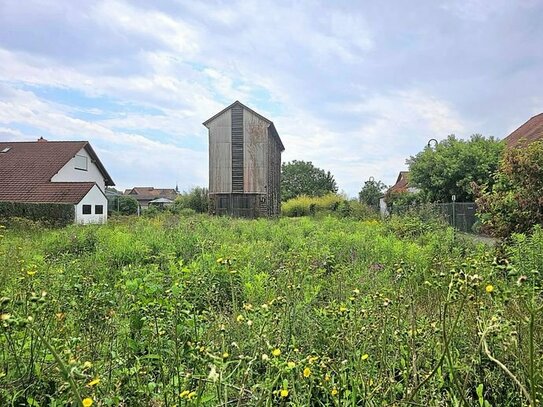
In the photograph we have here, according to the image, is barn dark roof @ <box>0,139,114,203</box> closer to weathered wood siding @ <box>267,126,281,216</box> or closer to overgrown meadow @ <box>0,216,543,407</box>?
weathered wood siding @ <box>267,126,281,216</box>

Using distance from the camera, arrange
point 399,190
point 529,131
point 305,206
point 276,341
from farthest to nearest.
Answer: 1. point 399,190
2. point 305,206
3. point 529,131
4. point 276,341

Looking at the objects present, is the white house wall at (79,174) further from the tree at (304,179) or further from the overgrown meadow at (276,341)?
the tree at (304,179)

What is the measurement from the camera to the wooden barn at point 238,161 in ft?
82.8

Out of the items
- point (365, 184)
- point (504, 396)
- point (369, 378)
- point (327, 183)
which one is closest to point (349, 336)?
point (369, 378)

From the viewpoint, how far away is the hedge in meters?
19.2

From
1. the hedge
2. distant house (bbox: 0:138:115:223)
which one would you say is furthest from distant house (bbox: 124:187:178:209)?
the hedge

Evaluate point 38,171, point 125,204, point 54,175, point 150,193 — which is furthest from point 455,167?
point 150,193

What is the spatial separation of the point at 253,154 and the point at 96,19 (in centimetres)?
1649

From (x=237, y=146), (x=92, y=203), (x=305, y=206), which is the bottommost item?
(x=305, y=206)

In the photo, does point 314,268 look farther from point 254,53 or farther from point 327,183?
point 327,183

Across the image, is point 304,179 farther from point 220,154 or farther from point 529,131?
point 529,131

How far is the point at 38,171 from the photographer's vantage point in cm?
2550

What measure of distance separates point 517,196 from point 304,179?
190ft

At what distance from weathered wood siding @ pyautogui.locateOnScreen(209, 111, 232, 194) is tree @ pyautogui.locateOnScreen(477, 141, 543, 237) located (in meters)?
18.8
